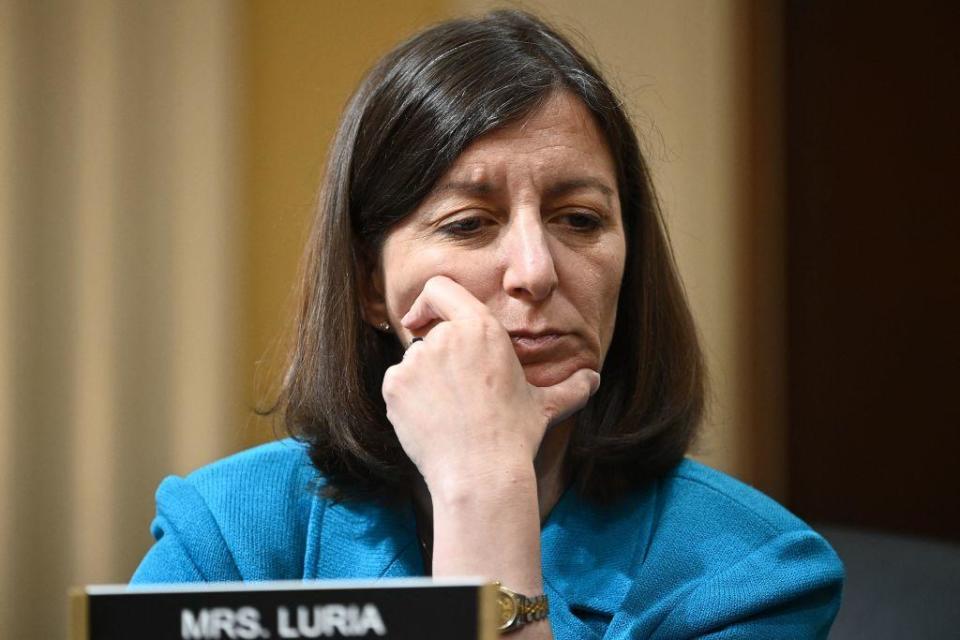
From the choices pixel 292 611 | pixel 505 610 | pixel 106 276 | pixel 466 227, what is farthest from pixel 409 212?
pixel 106 276

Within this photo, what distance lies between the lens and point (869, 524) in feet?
8.52

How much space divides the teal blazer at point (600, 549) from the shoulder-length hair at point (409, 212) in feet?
0.15

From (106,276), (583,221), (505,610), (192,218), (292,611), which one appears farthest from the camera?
(192,218)

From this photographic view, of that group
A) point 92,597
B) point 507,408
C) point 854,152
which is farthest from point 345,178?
point 854,152

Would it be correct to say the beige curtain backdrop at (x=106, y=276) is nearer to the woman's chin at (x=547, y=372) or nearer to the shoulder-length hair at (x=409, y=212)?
the shoulder-length hair at (x=409, y=212)

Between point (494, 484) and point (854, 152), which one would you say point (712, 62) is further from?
point (494, 484)

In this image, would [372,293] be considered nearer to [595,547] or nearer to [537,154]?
[537,154]

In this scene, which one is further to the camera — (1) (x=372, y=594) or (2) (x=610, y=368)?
(2) (x=610, y=368)

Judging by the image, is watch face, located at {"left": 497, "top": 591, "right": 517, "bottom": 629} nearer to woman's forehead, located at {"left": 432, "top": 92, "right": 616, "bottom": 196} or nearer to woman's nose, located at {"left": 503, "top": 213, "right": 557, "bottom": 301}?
woman's nose, located at {"left": 503, "top": 213, "right": 557, "bottom": 301}

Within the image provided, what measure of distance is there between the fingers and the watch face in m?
0.30

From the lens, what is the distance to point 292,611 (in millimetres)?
652

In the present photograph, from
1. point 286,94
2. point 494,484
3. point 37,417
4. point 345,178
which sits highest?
point 286,94

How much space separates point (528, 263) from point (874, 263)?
1629 mm

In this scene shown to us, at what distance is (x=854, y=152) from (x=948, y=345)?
485 millimetres
